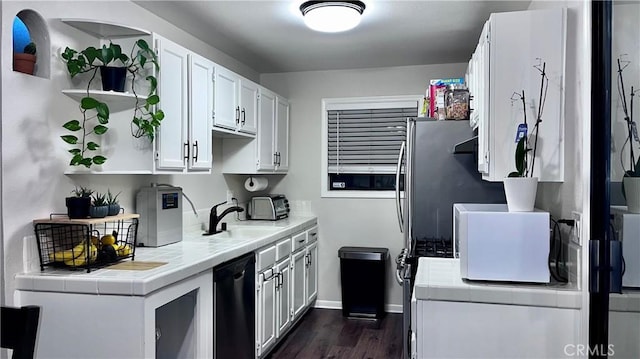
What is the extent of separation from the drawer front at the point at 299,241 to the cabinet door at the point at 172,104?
1379mm

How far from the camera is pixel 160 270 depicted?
6.90 feet

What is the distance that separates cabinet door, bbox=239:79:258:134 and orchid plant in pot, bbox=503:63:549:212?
7.17 feet

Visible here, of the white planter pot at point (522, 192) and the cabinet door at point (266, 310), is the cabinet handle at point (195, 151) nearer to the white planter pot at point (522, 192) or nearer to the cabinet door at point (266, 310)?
the cabinet door at point (266, 310)

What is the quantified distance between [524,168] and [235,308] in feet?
5.79

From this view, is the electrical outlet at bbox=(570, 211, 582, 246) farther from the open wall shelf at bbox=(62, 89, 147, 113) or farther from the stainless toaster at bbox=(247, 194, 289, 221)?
the stainless toaster at bbox=(247, 194, 289, 221)

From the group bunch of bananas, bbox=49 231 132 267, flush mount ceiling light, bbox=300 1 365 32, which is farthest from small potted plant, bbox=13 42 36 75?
flush mount ceiling light, bbox=300 1 365 32

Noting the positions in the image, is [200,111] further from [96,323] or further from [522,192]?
[522,192]

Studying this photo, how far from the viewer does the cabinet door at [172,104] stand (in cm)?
253

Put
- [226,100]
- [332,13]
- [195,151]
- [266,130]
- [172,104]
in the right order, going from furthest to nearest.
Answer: [266,130], [226,100], [195,151], [332,13], [172,104]

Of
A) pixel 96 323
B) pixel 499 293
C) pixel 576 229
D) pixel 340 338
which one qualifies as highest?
pixel 576 229

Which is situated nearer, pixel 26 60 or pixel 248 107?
pixel 26 60

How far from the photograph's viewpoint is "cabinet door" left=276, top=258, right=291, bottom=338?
137 inches

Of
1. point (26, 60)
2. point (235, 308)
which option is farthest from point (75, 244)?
point (235, 308)

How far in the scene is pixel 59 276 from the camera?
1.99 meters
